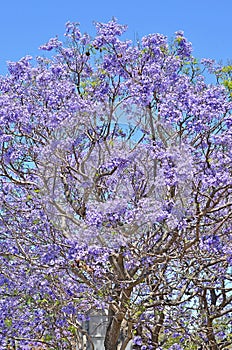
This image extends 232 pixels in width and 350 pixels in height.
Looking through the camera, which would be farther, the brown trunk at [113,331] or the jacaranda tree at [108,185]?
the brown trunk at [113,331]

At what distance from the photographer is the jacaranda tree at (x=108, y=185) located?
21.0ft

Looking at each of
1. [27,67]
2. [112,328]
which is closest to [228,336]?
[112,328]

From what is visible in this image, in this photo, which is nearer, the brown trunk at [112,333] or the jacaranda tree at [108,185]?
the jacaranda tree at [108,185]

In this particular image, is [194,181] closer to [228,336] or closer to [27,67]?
[27,67]

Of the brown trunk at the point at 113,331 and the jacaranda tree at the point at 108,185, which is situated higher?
the jacaranda tree at the point at 108,185

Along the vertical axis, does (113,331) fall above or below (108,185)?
below

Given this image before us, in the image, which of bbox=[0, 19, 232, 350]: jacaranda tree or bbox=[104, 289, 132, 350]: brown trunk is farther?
bbox=[104, 289, 132, 350]: brown trunk

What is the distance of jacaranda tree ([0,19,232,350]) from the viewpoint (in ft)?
21.0

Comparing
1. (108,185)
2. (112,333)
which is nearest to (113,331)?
(112,333)

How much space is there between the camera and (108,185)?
23.2 ft

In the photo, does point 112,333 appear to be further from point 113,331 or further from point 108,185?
point 108,185

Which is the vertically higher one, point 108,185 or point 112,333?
point 108,185

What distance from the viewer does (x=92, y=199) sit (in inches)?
276

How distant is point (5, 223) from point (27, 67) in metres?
1.95
